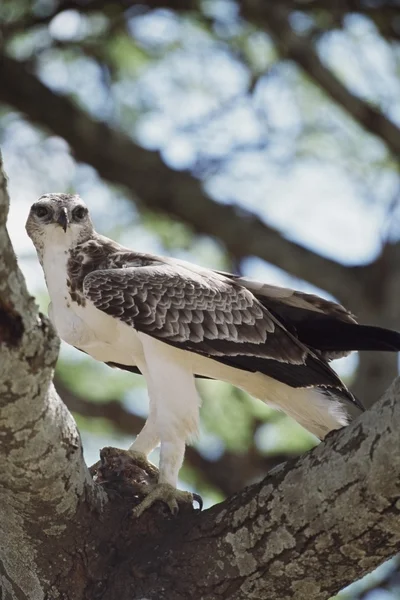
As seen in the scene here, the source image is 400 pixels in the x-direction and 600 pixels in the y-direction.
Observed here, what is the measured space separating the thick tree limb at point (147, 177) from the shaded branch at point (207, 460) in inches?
74.7

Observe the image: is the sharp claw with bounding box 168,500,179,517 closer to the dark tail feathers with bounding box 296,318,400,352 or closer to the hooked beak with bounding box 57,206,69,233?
the dark tail feathers with bounding box 296,318,400,352

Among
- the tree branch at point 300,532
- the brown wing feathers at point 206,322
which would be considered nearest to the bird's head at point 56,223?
the brown wing feathers at point 206,322

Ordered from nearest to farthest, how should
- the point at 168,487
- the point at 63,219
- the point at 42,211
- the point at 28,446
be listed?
the point at 28,446, the point at 168,487, the point at 63,219, the point at 42,211

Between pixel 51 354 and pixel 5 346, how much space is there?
0.20m

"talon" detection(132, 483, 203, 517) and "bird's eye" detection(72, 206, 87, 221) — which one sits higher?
"bird's eye" detection(72, 206, 87, 221)

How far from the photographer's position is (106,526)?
17.5 ft

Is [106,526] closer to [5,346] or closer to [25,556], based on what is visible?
[25,556]

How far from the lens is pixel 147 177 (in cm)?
1099

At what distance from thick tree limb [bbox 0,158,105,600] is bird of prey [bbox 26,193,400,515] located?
95 centimetres

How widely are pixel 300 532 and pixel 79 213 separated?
295 cm

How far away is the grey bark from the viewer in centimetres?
437

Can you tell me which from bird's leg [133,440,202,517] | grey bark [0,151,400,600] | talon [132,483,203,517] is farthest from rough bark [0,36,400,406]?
grey bark [0,151,400,600]

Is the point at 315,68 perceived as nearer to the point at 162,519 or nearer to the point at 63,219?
the point at 63,219

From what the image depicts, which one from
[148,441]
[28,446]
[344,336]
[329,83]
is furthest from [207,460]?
[28,446]
